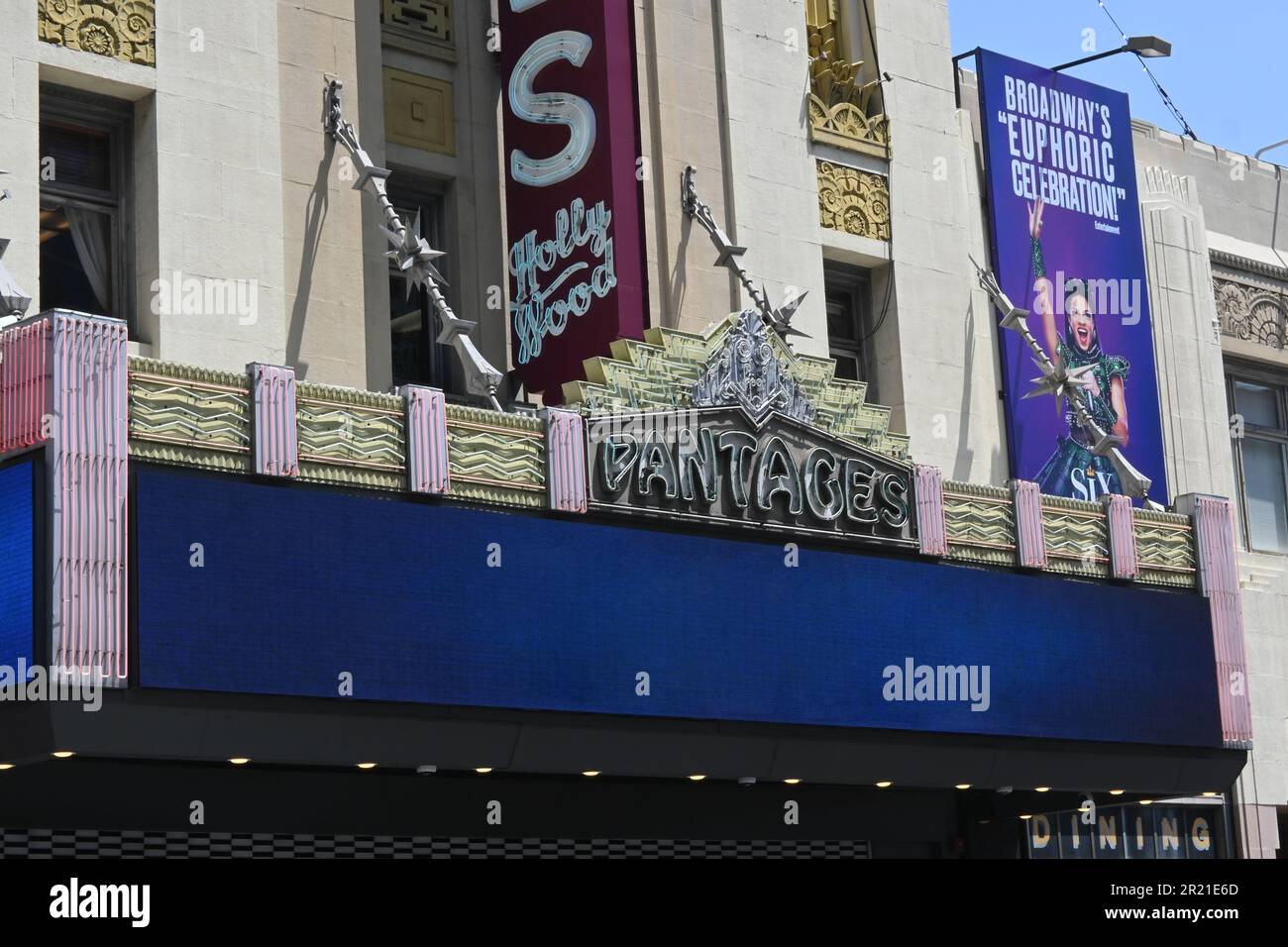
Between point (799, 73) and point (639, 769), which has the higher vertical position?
point (799, 73)

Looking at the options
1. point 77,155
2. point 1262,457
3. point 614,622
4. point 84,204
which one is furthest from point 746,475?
point 1262,457

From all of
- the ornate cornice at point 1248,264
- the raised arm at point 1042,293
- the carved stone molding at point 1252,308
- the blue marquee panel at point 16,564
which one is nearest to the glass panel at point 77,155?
the blue marquee panel at point 16,564

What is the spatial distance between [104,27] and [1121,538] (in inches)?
473

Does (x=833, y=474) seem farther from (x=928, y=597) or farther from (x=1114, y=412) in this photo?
(x=1114, y=412)

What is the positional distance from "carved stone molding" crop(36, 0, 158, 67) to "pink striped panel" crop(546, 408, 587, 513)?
5281mm

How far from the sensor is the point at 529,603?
63.5 feet

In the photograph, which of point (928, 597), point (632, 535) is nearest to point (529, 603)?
point (632, 535)

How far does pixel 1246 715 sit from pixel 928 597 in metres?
4.88

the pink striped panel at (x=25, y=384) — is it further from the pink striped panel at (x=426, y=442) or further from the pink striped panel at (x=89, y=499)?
the pink striped panel at (x=426, y=442)

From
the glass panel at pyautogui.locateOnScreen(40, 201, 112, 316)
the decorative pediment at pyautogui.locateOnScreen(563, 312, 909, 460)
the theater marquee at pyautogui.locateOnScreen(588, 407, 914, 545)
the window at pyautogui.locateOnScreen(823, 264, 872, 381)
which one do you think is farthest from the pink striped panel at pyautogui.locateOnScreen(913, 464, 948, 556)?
the glass panel at pyautogui.locateOnScreen(40, 201, 112, 316)

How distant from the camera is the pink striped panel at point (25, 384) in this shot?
664 inches

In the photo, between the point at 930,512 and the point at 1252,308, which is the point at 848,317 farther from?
the point at 1252,308

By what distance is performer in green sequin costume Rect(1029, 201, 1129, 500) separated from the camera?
28.5 m

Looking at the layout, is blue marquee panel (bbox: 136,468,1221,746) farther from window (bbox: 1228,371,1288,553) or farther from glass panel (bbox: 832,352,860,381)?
window (bbox: 1228,371,1288,553)
